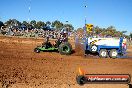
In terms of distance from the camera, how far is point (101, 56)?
16.5m

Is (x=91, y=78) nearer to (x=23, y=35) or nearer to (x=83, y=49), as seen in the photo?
(x=83, y=49)

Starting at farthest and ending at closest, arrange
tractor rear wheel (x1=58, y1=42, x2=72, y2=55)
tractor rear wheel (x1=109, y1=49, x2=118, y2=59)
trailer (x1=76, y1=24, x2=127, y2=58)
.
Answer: tractor rear wheel (x1=109, y1=49, x2=118, y2=59) → trailer (x1=76, y1=24, x2=127, y2=58) → tractor rear wheel (x1=58, y1=42, x2=72, y2=55)

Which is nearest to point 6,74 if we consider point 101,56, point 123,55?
point 101,56

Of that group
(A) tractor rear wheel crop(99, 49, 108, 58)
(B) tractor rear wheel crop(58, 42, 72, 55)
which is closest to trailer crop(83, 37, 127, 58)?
(A) tractor rear wheel crop(99, 49, 108, 58)

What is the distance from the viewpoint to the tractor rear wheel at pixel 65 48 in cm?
1608

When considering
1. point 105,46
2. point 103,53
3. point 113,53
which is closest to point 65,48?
point 103,53

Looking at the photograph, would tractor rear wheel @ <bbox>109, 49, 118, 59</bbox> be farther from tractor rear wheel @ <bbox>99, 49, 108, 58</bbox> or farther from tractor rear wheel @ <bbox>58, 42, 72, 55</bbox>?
tractor rear wheel @ <bbox>58, 42, 72, 55</bbox>

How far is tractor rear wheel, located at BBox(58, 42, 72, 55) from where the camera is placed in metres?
16.1

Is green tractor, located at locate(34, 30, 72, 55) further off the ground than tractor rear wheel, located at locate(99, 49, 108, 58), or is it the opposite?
green tractor, located at locate(34, 30, 72, 55)

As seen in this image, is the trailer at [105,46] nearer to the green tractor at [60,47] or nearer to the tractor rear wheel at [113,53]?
the tractor rear wheel at [113,53]

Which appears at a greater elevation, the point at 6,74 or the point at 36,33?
the point at 36,33

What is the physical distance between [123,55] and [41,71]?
8447 mm

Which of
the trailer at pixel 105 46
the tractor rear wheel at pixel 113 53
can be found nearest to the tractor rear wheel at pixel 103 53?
the trailer at pixel 105 46

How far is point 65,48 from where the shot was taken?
53.5 feet
